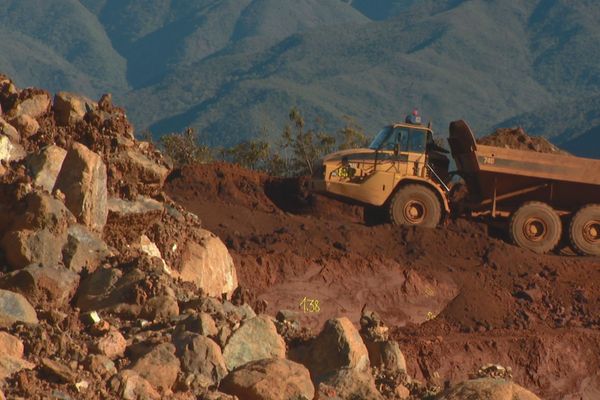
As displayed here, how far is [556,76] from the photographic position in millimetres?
148375

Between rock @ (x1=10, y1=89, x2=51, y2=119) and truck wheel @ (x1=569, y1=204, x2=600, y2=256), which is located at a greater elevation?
rock @ (x1=10, y1=89, x2=51, y2=119)

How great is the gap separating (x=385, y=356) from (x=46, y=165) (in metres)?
4.24

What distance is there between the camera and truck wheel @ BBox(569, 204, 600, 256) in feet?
81.6

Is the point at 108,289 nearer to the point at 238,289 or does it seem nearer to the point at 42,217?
the point at 42,217

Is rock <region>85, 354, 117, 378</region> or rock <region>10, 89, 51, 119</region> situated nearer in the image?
rock <region>85, 354, 117, 378</region>

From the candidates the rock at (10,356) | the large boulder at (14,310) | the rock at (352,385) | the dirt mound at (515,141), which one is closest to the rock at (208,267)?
the large boulder at (14,310)

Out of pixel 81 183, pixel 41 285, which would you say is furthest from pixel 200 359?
pixel 81 183

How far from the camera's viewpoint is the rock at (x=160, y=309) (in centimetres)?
1266

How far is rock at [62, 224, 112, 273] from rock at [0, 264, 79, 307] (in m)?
0.40

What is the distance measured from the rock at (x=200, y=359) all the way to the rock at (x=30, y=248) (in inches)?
101

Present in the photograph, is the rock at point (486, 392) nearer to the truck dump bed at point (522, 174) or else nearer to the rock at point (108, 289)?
the rock at point (108, 289)

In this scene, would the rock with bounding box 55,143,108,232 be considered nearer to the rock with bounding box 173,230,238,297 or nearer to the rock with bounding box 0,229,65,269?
the rock with bounding box 0,229,65,269

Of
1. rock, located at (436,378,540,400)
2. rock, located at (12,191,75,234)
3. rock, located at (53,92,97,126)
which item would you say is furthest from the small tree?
rock, located at (436,378,540,400)

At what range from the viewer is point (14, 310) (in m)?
11.6
